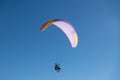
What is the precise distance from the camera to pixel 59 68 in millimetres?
33406

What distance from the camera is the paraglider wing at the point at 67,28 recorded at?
32172 millimetres

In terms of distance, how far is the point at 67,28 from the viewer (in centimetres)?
3338

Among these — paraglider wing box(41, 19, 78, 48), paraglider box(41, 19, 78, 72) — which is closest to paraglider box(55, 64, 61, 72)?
paraglider box(41, 19, 78, 72)

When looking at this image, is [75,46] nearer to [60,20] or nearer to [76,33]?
[76,33]

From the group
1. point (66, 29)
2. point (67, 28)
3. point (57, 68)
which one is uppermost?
point (66, 29)

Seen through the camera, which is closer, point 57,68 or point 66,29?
point 57,68

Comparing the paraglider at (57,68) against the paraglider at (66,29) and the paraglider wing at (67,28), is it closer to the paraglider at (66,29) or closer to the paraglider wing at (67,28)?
the paraglider at (66,29)

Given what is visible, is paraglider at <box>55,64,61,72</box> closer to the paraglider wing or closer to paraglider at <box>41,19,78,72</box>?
paraglider at <box>41,19,78,72</box>

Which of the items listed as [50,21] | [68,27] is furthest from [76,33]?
[50,21]

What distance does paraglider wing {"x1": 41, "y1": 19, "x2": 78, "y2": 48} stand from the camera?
106ft

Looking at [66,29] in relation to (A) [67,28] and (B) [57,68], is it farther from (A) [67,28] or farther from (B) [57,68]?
(B) [57,68]

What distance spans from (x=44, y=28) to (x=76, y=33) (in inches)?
152

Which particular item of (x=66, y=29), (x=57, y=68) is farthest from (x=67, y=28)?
(x=57, y=68)

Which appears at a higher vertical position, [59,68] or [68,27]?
[68,27]
